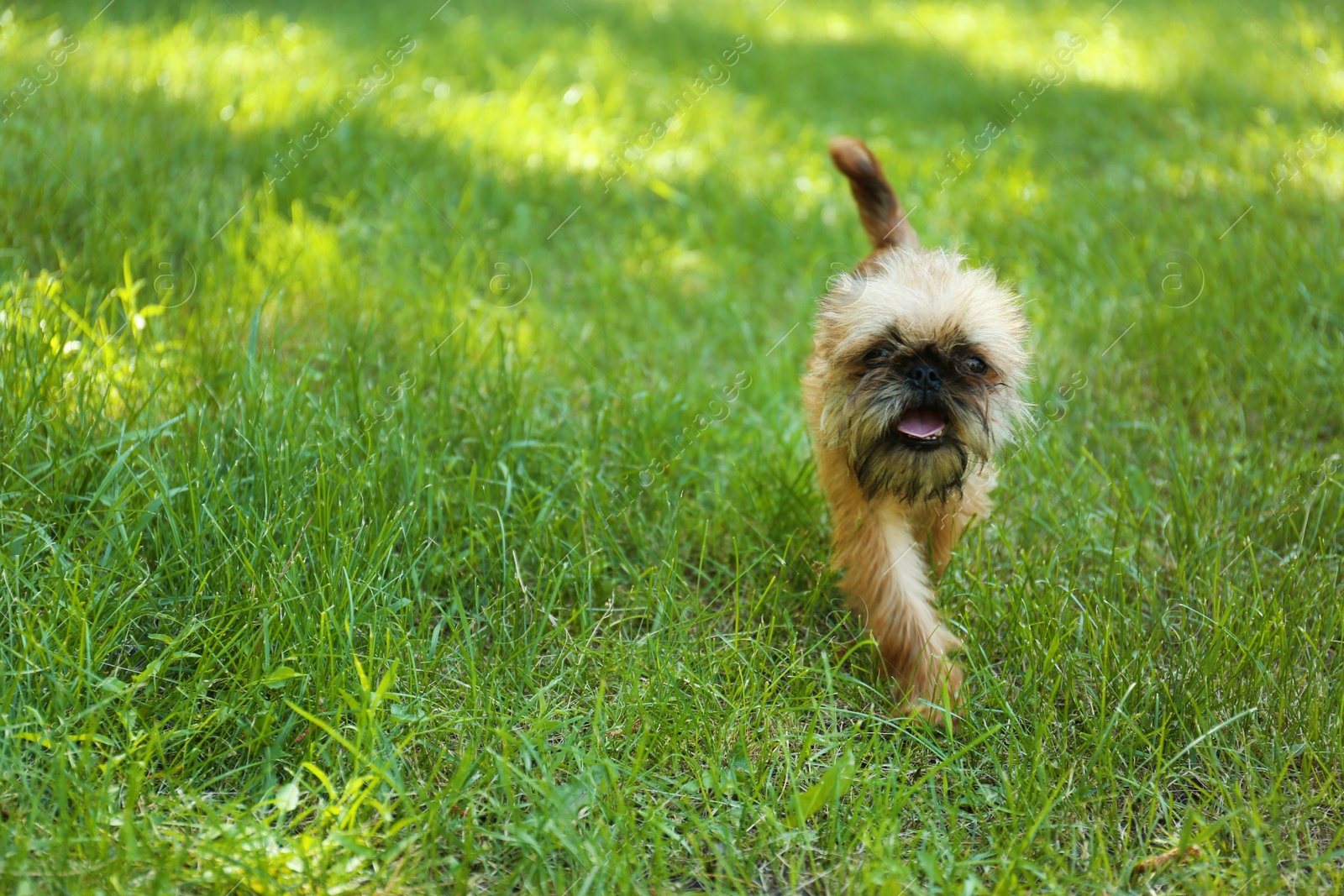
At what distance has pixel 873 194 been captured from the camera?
3289 mm

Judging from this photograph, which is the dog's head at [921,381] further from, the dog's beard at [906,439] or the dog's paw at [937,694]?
the dog's paw at [937,694]

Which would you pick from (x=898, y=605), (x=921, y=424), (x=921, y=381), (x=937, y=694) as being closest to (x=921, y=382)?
(x=921, y=381)

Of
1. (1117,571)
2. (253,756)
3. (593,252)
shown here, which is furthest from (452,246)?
(1117,571)

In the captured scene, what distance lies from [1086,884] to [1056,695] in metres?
0.60

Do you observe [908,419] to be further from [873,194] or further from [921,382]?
[873,194]

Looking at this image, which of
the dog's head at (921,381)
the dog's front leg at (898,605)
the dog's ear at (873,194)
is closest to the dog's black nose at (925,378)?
the dog's head at (921,381)

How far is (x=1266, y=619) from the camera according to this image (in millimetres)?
2422

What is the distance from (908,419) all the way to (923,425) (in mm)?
41

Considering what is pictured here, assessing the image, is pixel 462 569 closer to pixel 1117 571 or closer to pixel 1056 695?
pixel 1056 695

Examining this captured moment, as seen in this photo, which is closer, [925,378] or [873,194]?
[925,378]

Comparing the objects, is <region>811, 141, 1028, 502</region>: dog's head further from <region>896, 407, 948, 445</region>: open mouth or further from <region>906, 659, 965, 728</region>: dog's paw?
<region>906, 659, 965, 728</region>: dog's paw

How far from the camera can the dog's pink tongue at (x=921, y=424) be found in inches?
95.1

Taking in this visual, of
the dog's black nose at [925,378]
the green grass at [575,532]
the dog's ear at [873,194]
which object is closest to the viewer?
the green grass at [575,532]

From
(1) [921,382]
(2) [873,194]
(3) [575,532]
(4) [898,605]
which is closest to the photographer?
(1) [921,382]
